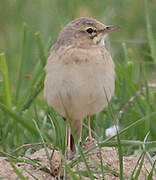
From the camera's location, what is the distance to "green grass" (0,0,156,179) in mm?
4078

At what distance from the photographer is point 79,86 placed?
4.24m

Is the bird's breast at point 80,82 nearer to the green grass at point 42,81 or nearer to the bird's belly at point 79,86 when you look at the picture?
the bird's belly at point 79,86

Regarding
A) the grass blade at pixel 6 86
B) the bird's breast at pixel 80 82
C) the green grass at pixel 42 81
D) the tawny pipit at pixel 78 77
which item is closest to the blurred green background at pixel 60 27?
the green grass at pixel 42 81

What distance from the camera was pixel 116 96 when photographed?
5.44 metres

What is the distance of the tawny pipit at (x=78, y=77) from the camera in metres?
4.24

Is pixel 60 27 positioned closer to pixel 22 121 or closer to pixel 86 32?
pixel 86 32

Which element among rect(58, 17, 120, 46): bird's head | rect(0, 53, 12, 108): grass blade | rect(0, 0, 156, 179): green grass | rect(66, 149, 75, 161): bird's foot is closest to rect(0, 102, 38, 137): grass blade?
rect(0, 0, 156, 179): green grass

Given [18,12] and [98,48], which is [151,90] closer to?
[98,48]

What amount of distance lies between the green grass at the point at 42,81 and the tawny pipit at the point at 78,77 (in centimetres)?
16

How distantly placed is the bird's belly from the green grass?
0.19 m

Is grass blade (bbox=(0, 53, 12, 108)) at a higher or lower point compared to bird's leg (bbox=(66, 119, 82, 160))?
higher

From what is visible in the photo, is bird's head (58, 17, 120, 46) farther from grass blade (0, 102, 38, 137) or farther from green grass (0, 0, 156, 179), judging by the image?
grass blade (0, 102, 38, 137)

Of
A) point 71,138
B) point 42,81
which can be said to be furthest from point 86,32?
point 71,138

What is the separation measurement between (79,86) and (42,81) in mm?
1095
